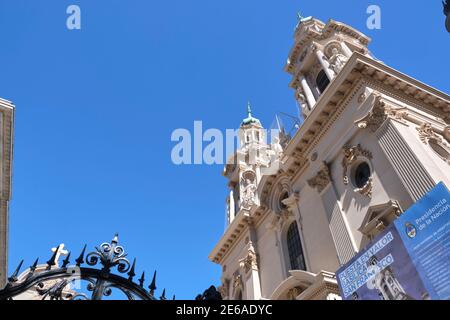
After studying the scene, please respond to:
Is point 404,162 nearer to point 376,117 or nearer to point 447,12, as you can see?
point 376,117

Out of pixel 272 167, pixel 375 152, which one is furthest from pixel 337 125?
pixel 272 167

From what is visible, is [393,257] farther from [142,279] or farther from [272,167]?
[272,167]

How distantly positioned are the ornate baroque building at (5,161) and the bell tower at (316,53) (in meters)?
17.1

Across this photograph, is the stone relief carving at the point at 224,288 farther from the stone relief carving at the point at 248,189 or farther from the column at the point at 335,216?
the column at the point at 335,216

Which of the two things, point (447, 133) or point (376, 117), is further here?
point (447, 133)

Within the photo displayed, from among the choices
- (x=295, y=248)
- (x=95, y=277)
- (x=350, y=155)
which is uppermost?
(x=350, y=155)

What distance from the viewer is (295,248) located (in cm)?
1934

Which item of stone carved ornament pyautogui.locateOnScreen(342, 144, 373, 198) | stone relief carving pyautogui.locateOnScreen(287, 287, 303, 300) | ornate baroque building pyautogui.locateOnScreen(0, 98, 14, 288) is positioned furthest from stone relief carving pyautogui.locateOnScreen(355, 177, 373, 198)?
ornate baroque building pyautogui.locateOnScreen(0, 98, 14, 288)

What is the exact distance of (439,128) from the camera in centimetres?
1683

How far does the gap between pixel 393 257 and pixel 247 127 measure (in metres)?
27.5

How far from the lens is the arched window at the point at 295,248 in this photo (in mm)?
18359

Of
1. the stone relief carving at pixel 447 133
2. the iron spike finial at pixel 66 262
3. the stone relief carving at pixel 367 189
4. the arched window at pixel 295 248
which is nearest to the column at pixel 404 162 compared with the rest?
the stone relief carving at pixel 367 189

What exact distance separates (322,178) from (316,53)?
426 inches

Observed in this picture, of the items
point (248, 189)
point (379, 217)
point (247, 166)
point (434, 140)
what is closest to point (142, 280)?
point (379, 217)
